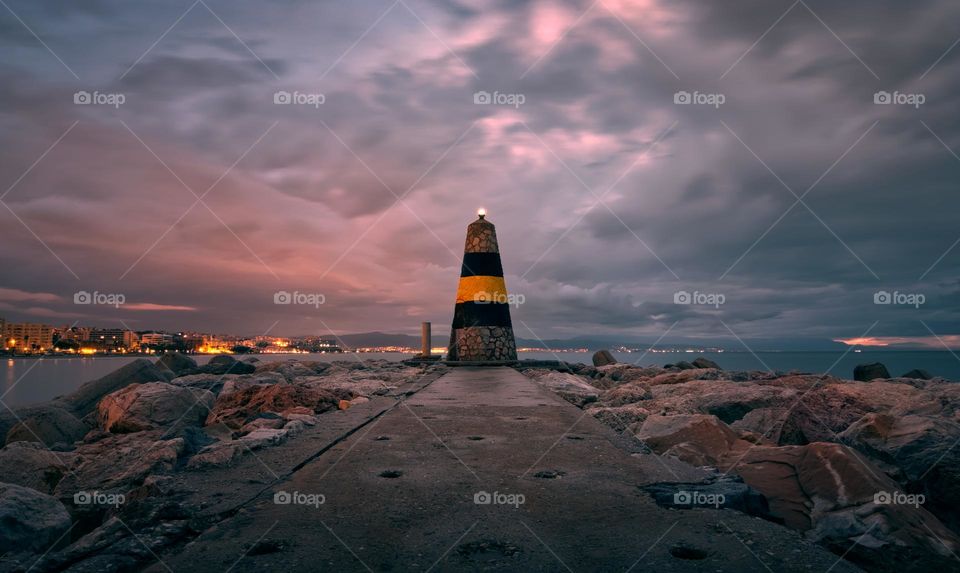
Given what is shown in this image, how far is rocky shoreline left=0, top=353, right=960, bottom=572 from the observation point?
2711 mm

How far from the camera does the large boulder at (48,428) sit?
726 cm

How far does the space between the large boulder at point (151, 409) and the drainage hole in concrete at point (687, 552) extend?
661 cm

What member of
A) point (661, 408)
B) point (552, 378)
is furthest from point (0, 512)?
point (552, 378)

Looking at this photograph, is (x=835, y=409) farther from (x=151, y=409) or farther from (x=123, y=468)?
(x=151, y=409)

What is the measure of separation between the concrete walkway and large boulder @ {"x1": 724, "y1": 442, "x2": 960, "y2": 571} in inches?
25.4

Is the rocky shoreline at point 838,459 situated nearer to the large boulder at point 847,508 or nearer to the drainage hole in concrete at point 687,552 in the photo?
the large boulder at point 847,508

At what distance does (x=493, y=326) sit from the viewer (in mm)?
17859

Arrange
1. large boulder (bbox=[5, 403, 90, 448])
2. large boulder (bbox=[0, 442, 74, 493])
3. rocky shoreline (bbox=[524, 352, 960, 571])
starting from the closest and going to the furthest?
1. rocky shoreline (bbox=[524, 352, 960, 571])
2. large boulder (bbox=[0, 442, 74, 493])
3. large boulder (bbox=[5, 403, 90, 448])

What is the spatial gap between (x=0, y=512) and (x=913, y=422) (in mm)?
6275

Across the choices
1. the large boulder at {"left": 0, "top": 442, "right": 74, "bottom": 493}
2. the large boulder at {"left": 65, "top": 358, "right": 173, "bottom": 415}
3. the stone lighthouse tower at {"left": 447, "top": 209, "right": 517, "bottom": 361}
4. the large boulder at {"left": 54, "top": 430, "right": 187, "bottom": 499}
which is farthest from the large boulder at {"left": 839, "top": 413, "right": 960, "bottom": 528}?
the stone lighthouse tower at {"left": 447, "top": 209, "right": 517, "bottom": 361}

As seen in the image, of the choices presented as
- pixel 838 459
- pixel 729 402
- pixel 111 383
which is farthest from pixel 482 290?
pixel 838 459

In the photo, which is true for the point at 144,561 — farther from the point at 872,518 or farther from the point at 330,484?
the point at 872,518

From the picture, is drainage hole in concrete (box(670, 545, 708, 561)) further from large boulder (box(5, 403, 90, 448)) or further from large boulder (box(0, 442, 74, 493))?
large boulder (box(5, 403, 90, 448))

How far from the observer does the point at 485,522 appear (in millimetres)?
2473
